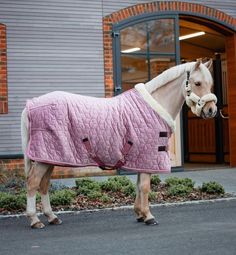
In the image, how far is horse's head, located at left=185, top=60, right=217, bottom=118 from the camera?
7371mm

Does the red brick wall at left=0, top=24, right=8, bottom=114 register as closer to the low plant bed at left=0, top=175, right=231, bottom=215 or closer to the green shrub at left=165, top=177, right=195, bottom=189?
the low plant bed at left=0, top=175, right=231, bottom=215

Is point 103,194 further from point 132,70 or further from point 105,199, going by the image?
point 132,70

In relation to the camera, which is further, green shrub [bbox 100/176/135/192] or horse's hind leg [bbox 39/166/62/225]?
green shrub [bbox 100/176/135/192]

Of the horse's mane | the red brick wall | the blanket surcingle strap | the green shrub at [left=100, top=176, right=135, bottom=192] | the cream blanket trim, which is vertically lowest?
the green shrub at [left=100, top=176, right=135, bottom=192]

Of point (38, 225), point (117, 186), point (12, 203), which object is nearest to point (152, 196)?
point (117, 186)

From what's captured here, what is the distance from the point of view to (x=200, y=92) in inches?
293

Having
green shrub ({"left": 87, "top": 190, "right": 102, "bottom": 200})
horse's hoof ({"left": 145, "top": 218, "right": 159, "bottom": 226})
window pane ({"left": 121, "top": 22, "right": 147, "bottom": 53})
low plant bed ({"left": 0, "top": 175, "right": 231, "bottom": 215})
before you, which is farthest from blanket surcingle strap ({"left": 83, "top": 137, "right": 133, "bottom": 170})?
window pane ({"left": 121, "top": 22, "right": 147, "bottom": 53})

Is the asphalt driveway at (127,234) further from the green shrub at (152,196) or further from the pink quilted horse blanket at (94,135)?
the pink quilted horse blanket at (94,135)

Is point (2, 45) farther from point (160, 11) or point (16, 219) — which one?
point (16, 219)

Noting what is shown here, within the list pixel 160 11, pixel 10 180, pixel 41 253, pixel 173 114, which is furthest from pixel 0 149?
pixel 41 253

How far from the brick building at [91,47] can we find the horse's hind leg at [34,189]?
522cm

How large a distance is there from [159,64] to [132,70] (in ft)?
2.48

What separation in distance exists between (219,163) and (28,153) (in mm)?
10450

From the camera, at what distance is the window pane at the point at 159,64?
14.3 meters
